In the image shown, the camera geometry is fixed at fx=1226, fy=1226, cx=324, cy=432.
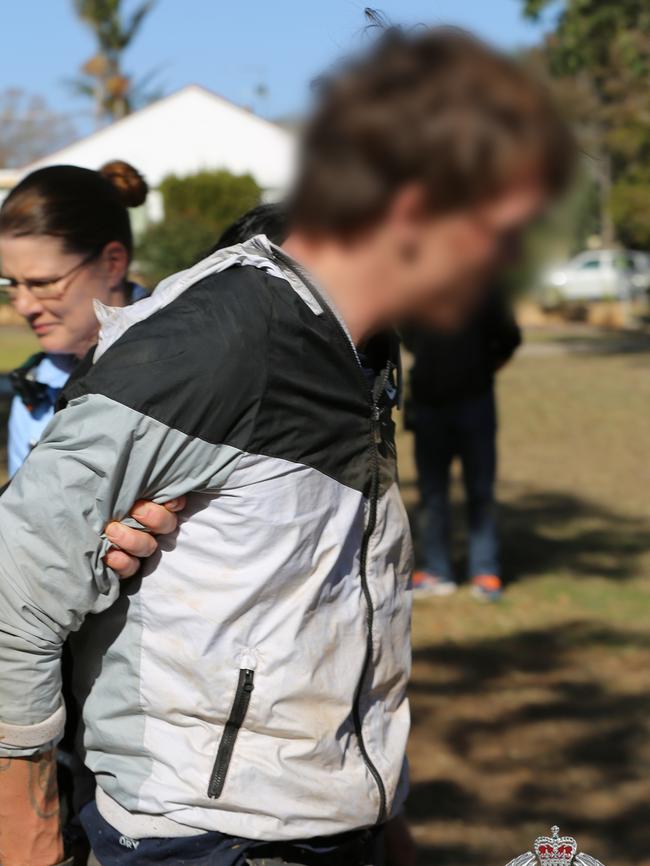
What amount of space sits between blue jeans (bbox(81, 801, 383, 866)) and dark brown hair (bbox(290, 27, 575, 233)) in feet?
2.95

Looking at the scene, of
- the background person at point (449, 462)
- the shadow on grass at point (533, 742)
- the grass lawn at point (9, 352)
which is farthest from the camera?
the grass lawn at point (9, 352)

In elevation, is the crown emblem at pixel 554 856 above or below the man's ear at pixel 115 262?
below

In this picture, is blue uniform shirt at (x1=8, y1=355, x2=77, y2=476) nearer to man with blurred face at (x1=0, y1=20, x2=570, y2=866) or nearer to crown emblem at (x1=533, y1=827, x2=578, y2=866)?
man with blurred face at (x1=0, y1=20, x2=570, y2=866)

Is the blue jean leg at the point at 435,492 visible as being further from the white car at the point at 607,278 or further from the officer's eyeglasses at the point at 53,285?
the white car at the point at 607,278

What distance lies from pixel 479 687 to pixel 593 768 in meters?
0.83

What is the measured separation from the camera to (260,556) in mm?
1681

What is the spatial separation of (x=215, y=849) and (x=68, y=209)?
1.38 m

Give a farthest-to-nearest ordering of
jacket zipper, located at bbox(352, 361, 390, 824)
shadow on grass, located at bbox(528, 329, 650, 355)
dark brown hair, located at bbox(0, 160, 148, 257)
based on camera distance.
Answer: shadow on grass, located at bbox(528, 329, 650, 355)
dark brown hair, located at bbox(0, 160, 148, 257)
jacket zipper, located at bbox(352, 361, 390, 824)

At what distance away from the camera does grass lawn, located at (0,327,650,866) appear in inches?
153

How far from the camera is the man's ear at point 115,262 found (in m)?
2.62

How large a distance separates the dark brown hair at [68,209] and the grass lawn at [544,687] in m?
2.17

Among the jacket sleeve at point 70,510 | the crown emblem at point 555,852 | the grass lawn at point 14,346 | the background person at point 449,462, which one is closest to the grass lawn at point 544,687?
the background person at point 449,462

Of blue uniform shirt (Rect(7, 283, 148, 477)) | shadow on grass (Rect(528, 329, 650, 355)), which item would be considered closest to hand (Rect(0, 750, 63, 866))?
blue uniform shirt (Rect(7, 283, 148, 477))

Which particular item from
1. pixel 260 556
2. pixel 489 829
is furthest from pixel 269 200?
pixel 489 829
